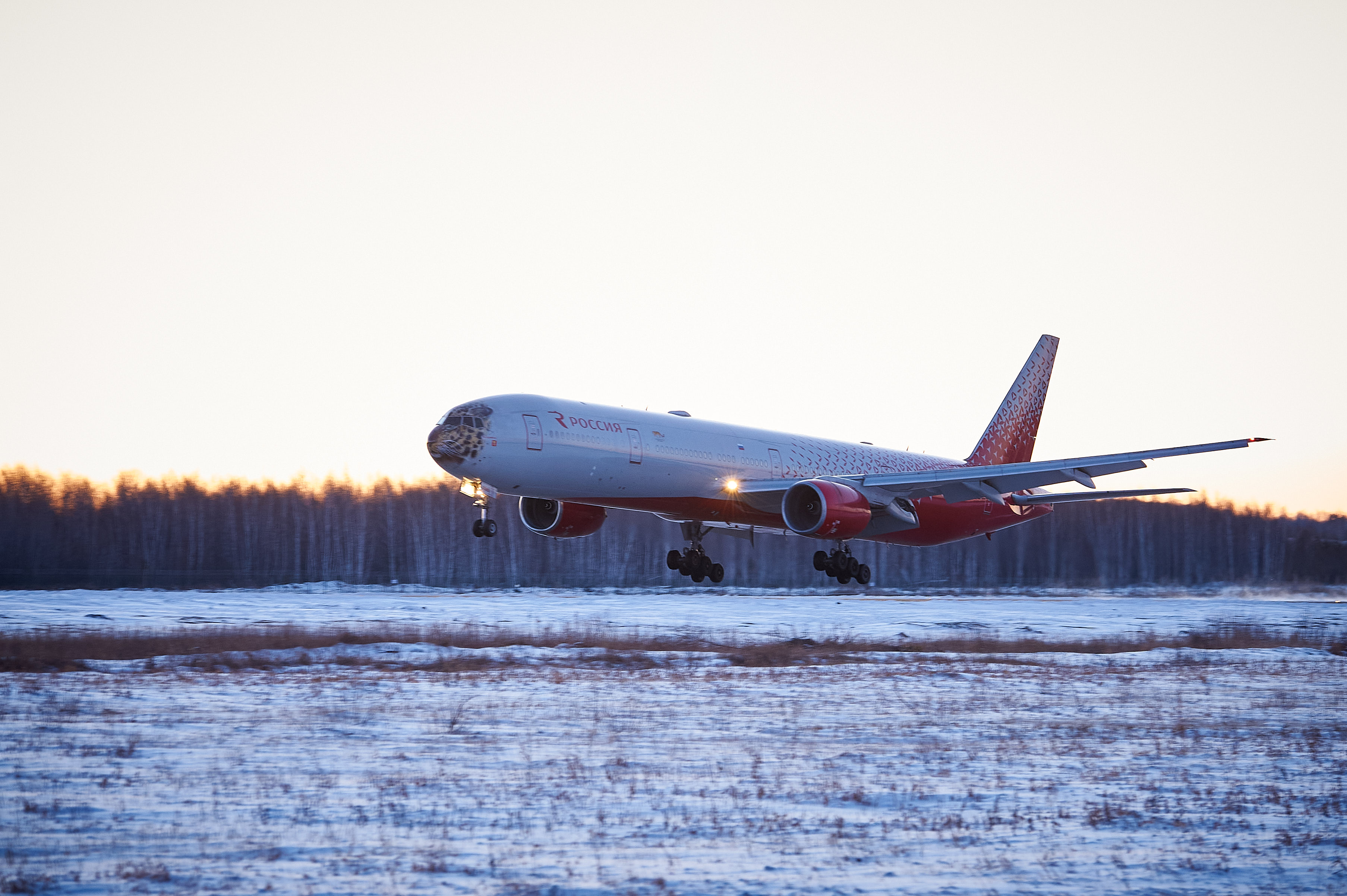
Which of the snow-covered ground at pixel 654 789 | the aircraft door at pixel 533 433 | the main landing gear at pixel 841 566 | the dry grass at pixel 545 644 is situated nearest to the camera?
the snow-covered ground at pixel 654 789

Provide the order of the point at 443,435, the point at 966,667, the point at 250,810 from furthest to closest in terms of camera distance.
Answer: the point at 443,435
the point at 966,667
the point at 250,810

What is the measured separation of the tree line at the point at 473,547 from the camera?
65.1 m

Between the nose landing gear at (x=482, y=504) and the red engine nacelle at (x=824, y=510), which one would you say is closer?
the nose landing gear at (x=482, y=504)

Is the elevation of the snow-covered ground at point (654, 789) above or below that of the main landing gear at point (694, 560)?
below

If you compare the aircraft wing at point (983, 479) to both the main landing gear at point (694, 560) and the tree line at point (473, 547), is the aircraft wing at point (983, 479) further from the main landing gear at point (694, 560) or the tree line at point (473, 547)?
the tree line at point (473, 547)

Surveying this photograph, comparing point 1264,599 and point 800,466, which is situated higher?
point 800,466

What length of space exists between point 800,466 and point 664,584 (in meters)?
29.3

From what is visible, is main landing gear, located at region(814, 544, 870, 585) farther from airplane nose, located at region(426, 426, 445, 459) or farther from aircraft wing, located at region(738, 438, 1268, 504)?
airplane nose, located at region(426, 426, 445, 459)

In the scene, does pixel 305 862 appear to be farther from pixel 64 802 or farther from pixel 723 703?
pixel 723 703

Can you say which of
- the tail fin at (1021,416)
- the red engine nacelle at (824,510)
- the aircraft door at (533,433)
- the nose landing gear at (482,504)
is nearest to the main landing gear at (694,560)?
the red engine nacelle at (824,510)

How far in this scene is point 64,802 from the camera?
8.36 m

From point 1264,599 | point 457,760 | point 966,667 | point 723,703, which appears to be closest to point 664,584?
point 1264,599

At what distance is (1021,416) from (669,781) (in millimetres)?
36764

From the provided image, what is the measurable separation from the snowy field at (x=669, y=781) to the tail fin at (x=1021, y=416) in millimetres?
23074
